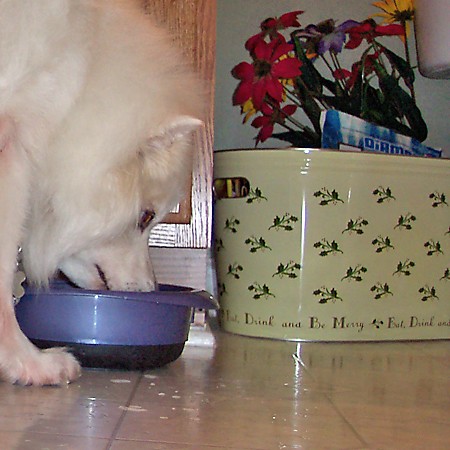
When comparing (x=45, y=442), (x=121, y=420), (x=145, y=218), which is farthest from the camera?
(x=145, y=218)

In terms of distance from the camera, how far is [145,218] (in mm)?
1617

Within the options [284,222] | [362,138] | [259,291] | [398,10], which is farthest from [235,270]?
[398,10]

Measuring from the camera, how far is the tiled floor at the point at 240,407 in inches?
38.6

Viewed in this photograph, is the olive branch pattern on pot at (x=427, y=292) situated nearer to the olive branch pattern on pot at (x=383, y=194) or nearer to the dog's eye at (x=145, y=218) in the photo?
the olive branch pattern on pot at (x=383, y=194)

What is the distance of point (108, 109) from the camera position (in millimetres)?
1382

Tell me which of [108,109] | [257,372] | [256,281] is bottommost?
[257,372]

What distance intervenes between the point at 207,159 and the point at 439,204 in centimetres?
73

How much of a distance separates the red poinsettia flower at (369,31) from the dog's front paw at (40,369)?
1.58 metres

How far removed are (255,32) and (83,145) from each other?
1.43 m

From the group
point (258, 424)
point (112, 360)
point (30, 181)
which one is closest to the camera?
point (258, 424)

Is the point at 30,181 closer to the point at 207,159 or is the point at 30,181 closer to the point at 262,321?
the point at 207,159

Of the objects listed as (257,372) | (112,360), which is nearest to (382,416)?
(257,372)

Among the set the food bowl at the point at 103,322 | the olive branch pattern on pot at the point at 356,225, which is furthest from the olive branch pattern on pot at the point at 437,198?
the food bowl at the point at 103,322

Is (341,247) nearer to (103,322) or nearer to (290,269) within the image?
(290,269)
